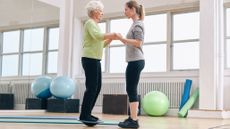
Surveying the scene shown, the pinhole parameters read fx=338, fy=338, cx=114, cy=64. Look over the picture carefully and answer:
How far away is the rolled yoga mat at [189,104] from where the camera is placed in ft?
19.5

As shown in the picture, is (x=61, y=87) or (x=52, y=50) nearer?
(x=61, y=87)

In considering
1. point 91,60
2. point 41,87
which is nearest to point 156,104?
point 41,87

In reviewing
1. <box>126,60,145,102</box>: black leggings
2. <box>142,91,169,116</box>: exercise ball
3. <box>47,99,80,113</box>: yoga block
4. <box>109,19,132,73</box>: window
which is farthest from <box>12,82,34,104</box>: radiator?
<box>126,60,145,102</box>: black leggings

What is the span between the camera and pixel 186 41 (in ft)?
22.0

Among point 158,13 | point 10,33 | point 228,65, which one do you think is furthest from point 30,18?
point 228,65

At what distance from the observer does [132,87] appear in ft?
9.75

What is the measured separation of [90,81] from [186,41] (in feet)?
13.1

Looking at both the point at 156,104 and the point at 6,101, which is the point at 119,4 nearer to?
the point at 156,104

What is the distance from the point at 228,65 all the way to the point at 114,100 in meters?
2.25

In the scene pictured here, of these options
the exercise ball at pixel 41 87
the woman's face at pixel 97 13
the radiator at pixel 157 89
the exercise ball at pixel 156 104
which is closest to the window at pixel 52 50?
the exercise ball at pixel 41 87

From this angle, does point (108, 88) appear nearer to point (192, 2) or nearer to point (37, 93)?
point (37, 93)

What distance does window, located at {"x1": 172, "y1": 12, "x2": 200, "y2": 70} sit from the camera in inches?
260

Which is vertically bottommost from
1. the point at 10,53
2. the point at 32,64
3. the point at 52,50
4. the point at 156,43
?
the point at 32,64

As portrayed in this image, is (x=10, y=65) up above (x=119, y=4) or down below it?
below
